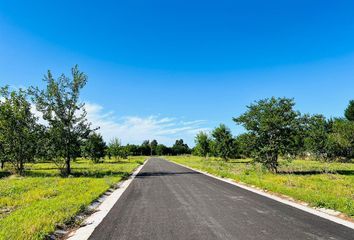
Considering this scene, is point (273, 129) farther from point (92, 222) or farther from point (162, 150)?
point (162, 150)

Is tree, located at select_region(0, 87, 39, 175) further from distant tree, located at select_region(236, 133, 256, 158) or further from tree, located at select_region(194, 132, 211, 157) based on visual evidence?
tree, located at select_region(194, 132, 211, 157)

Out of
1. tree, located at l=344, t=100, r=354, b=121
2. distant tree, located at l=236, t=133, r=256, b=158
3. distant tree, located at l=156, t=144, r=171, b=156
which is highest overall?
tree, located at l=344, t=100, r=354, b=121

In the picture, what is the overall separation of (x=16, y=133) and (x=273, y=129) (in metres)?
23.3

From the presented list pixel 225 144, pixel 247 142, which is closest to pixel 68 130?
pixel 247 142

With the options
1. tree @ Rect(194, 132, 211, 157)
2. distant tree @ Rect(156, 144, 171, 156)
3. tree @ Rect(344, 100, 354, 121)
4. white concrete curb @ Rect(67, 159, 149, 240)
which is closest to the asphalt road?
white concrete curb @ Rect(67, 159, 149, 240)

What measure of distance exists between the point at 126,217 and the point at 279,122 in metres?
20.9

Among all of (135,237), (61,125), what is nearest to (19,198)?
(135,237)

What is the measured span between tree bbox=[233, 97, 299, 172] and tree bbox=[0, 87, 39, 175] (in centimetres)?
2028

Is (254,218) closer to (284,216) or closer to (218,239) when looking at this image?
(284,216)

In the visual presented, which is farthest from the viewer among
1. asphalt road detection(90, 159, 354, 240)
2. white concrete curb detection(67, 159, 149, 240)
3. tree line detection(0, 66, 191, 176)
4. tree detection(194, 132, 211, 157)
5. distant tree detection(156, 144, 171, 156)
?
distant tree detection(156, 144, 171, 156)

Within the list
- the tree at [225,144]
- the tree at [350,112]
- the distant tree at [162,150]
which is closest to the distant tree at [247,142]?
the tree at [225,144]

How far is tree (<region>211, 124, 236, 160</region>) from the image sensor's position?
61959mm

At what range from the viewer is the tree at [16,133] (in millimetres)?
25047

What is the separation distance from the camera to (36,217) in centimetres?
768
